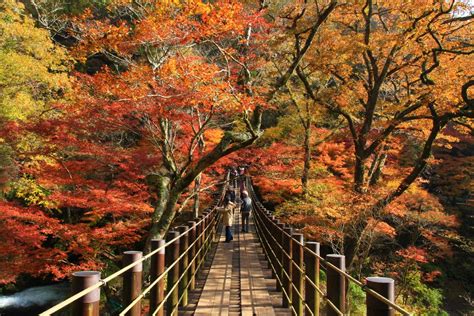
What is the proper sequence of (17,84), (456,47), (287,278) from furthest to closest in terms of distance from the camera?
(17,84) → (456,47) → (287,278)

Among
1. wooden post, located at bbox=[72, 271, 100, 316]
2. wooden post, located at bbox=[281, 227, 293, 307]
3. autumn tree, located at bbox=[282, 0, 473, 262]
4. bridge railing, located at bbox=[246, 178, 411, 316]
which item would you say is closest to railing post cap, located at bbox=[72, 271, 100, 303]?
wooden post, located at bbox=[72, 271, 100, 316]

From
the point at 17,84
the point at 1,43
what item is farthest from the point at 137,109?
the point at 1,43

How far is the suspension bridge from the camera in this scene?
7.98 ft

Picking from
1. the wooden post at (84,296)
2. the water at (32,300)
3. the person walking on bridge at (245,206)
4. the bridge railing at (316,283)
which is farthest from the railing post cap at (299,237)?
the water at (32,300)

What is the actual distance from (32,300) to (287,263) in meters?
17.9

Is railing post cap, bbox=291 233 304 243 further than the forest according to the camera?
No

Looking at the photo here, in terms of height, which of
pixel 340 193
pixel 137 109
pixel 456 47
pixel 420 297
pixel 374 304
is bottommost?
pixel 420 297

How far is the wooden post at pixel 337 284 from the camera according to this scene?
3465mm

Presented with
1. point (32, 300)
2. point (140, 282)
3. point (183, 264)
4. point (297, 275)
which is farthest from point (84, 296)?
point (32, 300)

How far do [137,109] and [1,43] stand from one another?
29.6ft

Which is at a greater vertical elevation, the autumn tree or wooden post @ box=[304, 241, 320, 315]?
the autumn tree

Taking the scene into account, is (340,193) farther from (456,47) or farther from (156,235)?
(156,235)

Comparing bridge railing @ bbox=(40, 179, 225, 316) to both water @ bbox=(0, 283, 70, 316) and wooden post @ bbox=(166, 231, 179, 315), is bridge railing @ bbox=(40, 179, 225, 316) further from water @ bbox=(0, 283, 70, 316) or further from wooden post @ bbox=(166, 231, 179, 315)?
water @ bbox=(0, 283, 70, 316)

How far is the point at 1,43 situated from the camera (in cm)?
1719
